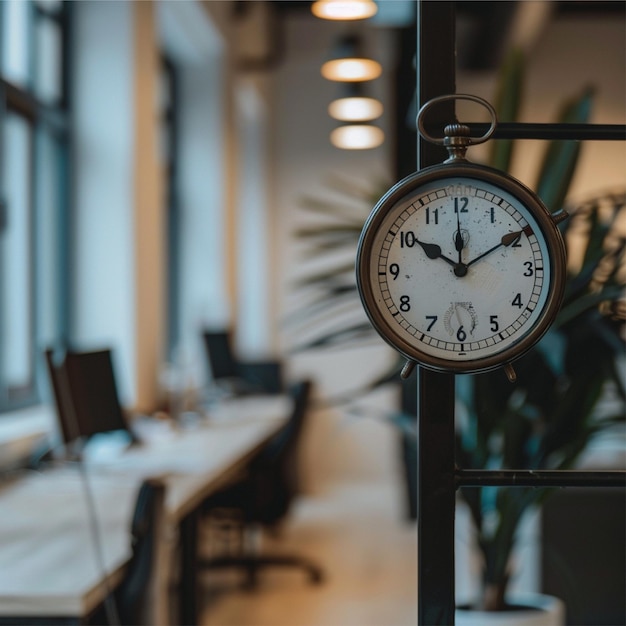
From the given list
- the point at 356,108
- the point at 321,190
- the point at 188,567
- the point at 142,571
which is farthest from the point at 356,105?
the point at 142,571

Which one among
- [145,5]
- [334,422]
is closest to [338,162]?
[334,422]

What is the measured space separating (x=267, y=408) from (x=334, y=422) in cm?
215

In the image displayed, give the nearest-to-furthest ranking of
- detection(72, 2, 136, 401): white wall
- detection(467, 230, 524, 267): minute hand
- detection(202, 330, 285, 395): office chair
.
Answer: detection(467, 230, 524, 267): minute hand < detection(72, 2, 136, 401): white wall < detection(202, 330, 285, 395): office chair

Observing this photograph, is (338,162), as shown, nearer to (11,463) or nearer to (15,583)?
(11,463)

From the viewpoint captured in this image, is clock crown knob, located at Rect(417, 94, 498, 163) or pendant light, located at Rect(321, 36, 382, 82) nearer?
clock crown knob, located at Rect(417, 94, 498, 163)

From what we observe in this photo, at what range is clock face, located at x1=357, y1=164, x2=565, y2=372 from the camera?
4.32 ft

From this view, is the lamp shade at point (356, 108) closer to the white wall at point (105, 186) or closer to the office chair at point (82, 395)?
the white wall at point (105, 186)

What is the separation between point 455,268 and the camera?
1320 millimetres

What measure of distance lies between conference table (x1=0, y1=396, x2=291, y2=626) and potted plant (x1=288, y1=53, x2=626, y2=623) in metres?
0.69

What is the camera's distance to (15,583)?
196cm

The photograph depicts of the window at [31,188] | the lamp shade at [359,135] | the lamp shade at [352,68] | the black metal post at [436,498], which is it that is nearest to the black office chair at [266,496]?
the window at [31,188]

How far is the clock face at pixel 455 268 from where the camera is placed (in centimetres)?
132

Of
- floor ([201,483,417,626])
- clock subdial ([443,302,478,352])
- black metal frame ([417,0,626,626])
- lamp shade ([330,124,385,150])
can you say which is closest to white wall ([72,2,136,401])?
floor ([201,483,417,626])

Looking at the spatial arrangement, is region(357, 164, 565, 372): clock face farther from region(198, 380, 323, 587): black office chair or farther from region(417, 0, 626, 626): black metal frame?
region(198, 380, 323, 587): black office chair
